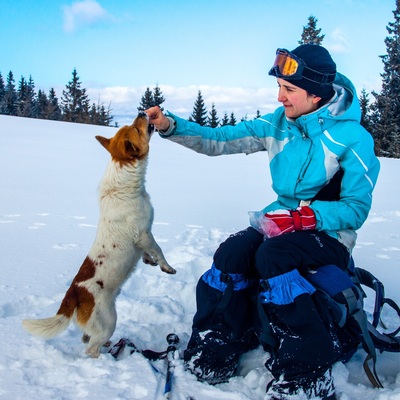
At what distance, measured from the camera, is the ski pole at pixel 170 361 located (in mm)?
2400

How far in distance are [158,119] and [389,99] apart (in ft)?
119

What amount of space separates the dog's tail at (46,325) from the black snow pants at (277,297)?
2.99ft

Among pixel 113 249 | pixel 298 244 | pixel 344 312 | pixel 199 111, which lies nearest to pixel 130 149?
pixel 113 249

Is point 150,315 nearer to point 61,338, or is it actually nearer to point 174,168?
point 61,338

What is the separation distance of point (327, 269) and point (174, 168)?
9608 mm

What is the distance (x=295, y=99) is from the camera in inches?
112

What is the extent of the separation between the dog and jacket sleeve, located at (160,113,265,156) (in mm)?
374

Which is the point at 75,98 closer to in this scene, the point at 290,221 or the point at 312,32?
the point at 312,32

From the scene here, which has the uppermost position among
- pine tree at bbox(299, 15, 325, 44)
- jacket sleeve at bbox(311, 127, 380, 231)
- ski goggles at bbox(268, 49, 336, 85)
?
pine tree at bbox(299, 15, 325, 44)

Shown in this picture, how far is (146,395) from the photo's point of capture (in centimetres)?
234

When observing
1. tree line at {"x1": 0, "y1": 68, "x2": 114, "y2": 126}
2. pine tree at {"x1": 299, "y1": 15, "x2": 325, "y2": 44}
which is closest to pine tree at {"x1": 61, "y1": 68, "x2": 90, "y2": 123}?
tree line at {"x1": 0, "y1": 68, "x2": 114, "y2": 126}

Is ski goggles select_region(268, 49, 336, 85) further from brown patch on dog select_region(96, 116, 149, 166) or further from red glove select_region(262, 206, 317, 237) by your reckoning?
brown patch on dog select_region(96, 116, 149, 166)

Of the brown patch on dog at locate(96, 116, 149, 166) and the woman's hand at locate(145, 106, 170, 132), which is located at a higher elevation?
the woman's hand at locate(145, 106, 170, 132)

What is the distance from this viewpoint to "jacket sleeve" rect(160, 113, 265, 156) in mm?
3186
